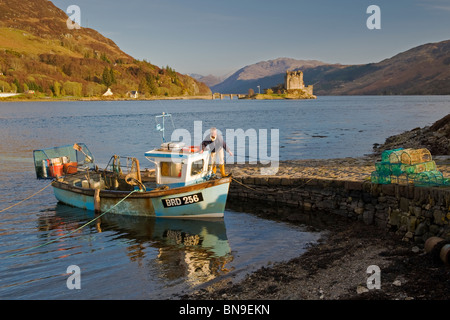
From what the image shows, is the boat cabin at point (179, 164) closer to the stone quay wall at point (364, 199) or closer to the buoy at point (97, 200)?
the stone quay wall at point (364, 199)

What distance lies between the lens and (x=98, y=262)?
1352 cm

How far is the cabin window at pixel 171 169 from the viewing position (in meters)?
18.2

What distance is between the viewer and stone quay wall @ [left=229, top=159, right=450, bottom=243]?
41.0ft

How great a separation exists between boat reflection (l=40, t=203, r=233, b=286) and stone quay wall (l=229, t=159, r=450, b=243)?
3454mm

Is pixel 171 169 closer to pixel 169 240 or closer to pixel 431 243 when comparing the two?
pixel 169 240

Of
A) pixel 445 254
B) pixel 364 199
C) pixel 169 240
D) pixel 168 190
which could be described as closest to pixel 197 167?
pixel 168 190

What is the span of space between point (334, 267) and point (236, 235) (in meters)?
5.47

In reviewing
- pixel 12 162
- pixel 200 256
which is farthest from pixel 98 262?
pixel 12 162

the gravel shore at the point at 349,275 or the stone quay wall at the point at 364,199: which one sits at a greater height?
the stone quay wall at the point at 364,199

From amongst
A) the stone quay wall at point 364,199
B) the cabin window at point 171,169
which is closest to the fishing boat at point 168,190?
the cabin window at point 171,169

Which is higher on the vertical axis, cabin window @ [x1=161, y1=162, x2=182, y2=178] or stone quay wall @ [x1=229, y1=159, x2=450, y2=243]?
cabin window @ [x1=161, y1=162, x2=182, y2=178]

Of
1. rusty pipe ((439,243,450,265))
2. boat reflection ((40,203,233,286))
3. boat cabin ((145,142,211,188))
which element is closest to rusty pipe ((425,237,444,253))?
rusty pipe ((439,243,450,265))

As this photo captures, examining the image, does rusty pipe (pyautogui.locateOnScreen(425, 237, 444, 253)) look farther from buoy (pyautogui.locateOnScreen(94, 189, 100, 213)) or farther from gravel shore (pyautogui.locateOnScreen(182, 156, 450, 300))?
buoy (pyautogui.locateOnScreen(94, 189, 100, 213))

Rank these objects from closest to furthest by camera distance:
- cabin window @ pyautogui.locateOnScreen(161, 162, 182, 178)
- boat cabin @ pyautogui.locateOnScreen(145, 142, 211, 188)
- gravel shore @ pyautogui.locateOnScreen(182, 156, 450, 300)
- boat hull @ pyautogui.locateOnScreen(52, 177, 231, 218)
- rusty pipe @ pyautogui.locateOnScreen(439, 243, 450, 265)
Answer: gravel shore @ pyautogui.locateOnScreen(182, 156, 450, 300), rusty pipe @ pyautogui.locateOnScreen(439, 243, 450, 265), boat hull @ pyautogui.locateOnScreen(52, 177, 231, 218), boat cabin @ pyautogui.locateOnScreen(145, 142, 211, 188), cabin window @ pyautogui.locateOnScreen(161, 162, 182, 178)
